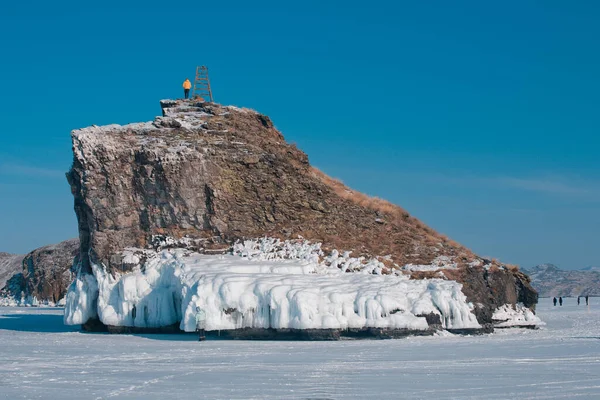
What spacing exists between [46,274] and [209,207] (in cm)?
4648

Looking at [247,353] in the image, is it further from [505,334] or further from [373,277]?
[505,334]

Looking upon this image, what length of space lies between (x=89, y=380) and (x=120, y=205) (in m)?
16.4

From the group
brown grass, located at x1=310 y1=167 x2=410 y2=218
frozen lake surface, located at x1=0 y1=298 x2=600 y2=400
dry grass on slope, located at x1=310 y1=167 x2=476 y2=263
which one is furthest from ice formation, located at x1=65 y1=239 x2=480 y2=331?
brown grass, located at x1=310 y1=167 x2=410 y2=218

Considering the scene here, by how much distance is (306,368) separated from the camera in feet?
55.7

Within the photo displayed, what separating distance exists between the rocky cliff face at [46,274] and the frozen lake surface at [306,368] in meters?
47.7

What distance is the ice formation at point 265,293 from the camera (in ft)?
81.1

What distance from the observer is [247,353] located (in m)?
20.7

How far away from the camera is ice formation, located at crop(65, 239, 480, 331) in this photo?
81.1 ft

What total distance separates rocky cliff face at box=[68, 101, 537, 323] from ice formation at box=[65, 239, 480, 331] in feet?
2.75

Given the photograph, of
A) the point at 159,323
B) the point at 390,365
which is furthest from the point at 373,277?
the point at 390,365

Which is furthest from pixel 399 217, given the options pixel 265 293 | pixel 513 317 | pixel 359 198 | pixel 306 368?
pixel 306 368

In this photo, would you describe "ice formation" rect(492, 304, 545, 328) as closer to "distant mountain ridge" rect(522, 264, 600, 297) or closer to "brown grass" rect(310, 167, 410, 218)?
"brown grass" rect(310, 167, 410, 218)

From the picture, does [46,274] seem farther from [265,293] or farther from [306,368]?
[306,368]

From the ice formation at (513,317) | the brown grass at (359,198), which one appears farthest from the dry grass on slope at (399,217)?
the ice formation at (513,317)
